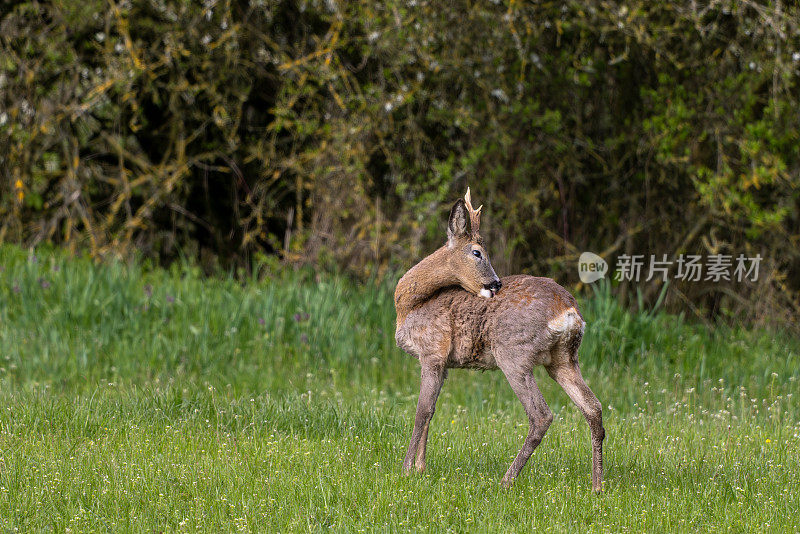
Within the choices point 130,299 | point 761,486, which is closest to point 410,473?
point 761,486

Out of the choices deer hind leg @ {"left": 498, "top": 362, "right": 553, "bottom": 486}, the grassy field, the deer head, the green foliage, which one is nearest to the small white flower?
the green foliage

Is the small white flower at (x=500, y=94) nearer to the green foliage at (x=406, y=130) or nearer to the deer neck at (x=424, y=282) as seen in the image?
the green foliage at (x=406, y=130)

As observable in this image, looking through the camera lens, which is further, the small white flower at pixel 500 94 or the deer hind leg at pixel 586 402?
the small white flower at pixel 500 94

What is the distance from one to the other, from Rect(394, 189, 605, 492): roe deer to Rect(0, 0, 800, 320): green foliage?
4618 millimetres

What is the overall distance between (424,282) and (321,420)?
1562 millimetres

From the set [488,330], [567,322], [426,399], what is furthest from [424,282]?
[567,322]

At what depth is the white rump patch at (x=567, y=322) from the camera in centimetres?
463

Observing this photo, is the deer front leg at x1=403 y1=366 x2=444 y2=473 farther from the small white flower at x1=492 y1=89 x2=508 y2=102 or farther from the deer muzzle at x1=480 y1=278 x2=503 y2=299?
the small white flower at x1=492 y1=89 x2=508 y2=102

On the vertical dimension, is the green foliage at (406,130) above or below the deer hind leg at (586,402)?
above

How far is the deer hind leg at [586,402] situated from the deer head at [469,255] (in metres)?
0.53

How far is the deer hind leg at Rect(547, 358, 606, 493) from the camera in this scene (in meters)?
4.60

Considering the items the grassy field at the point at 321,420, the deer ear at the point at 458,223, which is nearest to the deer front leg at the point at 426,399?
the grassy field at the point at 321,420

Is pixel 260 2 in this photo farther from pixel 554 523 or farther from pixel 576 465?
pixel 554 523

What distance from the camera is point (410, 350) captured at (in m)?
4.97
